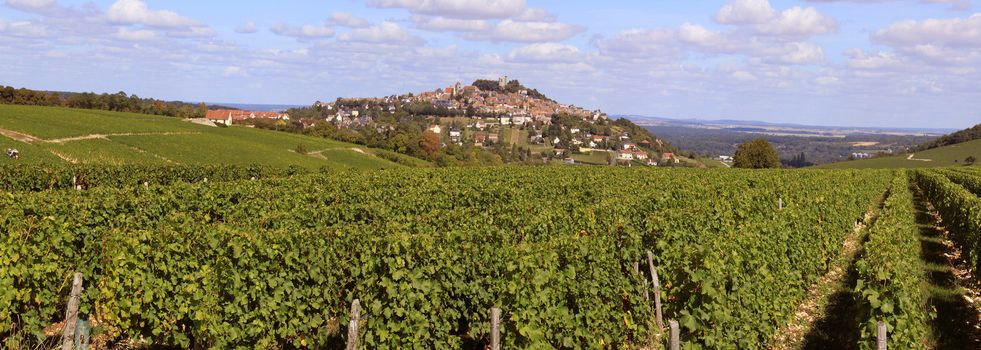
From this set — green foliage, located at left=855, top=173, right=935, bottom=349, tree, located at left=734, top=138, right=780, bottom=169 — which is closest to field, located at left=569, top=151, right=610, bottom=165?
tree, located at left=734, top=138, right=780, bottom=169

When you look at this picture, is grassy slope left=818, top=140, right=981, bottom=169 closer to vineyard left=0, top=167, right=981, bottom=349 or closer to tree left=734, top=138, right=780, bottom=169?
tree left=734, top=138, right=780, bottom=169

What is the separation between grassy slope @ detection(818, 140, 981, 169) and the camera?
97.8 meters

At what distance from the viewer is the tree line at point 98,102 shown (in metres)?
70.8

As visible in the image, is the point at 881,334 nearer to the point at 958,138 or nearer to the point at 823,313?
the point at 823,313

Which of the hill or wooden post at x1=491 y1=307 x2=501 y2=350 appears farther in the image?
the hill

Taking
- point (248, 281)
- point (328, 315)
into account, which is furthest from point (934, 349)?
point (248, 281)

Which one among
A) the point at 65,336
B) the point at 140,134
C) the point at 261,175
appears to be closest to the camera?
the point at 65,336

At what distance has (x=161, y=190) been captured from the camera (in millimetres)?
17297

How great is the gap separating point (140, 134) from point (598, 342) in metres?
55.2

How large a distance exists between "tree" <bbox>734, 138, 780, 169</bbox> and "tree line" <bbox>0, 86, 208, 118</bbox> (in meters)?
66.4

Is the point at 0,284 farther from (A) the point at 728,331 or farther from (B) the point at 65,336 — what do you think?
(A) the point at 728,331

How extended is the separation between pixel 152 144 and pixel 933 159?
10529cm

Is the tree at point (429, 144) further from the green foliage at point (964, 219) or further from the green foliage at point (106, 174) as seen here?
the green foliage at point (964, 219)

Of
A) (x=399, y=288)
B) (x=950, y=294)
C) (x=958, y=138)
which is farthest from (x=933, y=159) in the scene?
(x=399, y=288)
